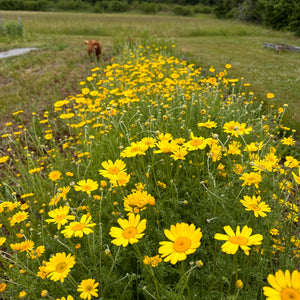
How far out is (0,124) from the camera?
4.18m

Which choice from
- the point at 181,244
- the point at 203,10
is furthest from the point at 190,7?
the point at 181,244

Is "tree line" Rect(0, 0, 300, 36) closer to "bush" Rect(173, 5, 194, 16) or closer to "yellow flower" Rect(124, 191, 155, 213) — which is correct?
"bush" Rect(173, 5, 194, 16)

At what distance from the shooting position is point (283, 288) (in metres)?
0.74

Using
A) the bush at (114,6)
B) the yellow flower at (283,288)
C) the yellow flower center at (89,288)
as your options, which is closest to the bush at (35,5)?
the bush at (114,6)

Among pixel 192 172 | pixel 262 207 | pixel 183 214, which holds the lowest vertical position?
pixel 183 214

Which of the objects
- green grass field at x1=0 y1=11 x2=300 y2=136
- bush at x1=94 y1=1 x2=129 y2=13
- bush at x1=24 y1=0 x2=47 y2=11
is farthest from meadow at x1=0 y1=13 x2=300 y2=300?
bush at x1=24 y1=0 x2=47 y2=11

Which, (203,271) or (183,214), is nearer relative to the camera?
(203,271)

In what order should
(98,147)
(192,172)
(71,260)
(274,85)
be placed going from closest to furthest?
1. (71,260)
2. (192,172)
3. (98,147)
4. (274,85)

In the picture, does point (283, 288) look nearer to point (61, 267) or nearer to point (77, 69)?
point (61, 267)

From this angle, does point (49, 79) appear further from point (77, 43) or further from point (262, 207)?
point (262, 207)

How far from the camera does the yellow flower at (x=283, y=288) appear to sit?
0.71 metres

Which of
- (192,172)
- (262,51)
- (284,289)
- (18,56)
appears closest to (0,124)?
(192,172)

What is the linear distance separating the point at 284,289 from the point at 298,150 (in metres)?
3.05

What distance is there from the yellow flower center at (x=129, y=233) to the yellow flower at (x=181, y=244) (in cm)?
16
